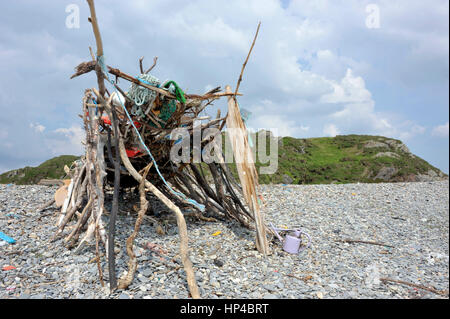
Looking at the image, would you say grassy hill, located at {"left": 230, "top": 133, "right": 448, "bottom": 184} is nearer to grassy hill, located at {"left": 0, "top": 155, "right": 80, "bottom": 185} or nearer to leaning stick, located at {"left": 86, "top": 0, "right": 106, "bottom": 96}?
grassy hill, located at {"left": 0, "top": 155, "right": 80, "bottom": 185}

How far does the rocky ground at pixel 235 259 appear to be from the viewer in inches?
159

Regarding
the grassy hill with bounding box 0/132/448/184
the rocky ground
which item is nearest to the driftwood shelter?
the rocky ground

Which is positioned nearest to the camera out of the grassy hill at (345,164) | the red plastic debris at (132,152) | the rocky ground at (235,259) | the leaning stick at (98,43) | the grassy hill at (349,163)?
the leaning stick at (98,43)

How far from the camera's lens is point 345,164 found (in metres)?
19.9

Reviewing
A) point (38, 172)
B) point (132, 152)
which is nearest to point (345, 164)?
point (132, 152)

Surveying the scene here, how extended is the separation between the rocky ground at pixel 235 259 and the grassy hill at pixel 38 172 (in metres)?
4.72

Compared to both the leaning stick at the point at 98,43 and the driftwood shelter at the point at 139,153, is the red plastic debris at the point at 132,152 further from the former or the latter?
the leaning stick at the point at 98,43

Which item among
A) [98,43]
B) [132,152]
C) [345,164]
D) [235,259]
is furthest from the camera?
[345,164]

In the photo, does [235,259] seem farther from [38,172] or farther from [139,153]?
[38,172]

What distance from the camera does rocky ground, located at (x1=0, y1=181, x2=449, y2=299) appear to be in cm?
404

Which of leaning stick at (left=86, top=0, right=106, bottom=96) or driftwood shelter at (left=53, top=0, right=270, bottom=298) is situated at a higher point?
leaning stick at (left=86, top=0, right=106, bottom=96)

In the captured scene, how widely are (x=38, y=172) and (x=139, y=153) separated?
10568mm

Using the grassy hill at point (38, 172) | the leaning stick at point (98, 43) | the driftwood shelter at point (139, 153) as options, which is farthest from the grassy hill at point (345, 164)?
the leaning stick at point (98, 43)

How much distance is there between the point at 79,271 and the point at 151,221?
1.94 metres
